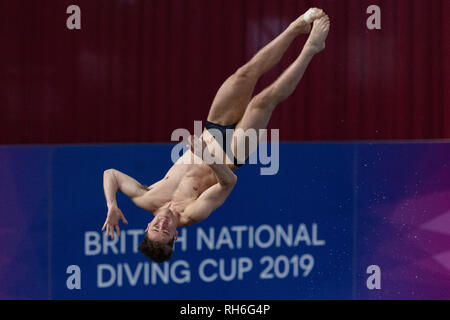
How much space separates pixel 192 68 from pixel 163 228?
1.83m

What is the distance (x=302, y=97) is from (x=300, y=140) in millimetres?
342

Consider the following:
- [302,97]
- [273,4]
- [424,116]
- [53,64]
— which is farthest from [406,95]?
[53,64]

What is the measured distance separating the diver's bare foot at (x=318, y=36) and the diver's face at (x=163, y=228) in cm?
121

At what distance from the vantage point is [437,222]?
523cm

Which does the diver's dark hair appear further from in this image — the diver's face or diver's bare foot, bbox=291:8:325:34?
diver's bare foot, bbox=291:8:325:34

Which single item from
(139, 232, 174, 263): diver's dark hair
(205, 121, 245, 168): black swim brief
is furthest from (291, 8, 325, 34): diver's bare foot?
(139, 232, 174, 263): diver's dark hair

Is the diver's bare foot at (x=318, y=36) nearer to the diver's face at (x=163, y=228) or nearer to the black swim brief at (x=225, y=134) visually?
the black swim brief at (x=225, y=134)

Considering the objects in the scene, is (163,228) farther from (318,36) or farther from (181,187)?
(318,36)

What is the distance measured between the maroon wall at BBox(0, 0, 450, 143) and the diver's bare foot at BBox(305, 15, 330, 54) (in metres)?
1.61

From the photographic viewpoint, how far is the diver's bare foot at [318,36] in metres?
3.74

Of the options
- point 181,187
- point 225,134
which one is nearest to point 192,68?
point 225,134

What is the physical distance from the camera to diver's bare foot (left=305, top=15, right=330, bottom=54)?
12.3ft

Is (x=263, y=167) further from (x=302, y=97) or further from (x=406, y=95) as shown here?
(x=406, y=95)

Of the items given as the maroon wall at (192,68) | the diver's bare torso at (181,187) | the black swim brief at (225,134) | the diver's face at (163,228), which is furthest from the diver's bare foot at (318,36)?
the maroon wall at (192,68)
